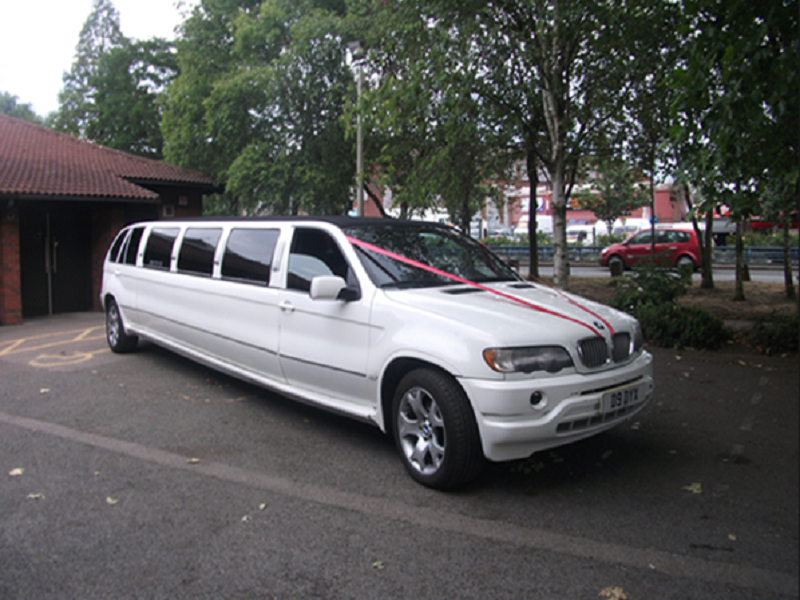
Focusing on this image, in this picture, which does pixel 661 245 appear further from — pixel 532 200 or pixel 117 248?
pixel 117 248

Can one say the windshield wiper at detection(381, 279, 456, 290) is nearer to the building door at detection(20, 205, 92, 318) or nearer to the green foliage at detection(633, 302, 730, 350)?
the green foliage at detection(633, 302, 730, 350)

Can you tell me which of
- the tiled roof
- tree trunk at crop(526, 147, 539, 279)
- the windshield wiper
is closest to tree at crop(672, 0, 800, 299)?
the windshield wiper

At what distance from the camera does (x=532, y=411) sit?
3.83 metres

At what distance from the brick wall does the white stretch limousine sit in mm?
8347

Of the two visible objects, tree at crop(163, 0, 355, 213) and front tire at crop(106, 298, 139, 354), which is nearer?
front tire at crop(106, 298, 139, 354)

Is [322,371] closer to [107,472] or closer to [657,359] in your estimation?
[107,472]

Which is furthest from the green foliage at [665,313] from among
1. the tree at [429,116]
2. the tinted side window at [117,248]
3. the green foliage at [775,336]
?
the tinted side window at [117,248]

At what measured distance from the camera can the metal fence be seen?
106 feet

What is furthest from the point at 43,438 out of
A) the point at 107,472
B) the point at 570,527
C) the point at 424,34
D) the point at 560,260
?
the point at 424,34

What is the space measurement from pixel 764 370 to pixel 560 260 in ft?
13.8

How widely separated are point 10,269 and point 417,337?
11979 millimetres

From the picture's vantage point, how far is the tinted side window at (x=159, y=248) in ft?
24.5

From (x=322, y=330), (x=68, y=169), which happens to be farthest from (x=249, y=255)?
(x=68, y=169)

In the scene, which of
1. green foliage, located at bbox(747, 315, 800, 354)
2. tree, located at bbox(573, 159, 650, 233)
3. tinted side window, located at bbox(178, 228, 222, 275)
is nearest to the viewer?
tinted side window, located at bbox(178, 228, 222, 275)
